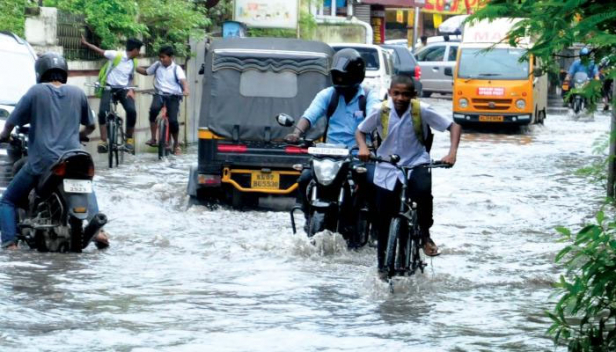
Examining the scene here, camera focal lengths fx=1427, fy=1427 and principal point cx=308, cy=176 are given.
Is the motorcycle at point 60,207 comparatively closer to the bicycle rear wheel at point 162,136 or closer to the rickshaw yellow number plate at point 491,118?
the bicycle rear wheel at point 162,136

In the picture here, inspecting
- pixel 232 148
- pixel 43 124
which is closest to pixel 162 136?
pixel 232 148

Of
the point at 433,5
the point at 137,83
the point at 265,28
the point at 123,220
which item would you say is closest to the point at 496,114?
the point at 265,28

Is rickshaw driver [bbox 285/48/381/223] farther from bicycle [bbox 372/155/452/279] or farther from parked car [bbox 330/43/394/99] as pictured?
parked car [bbox 330/43/394/99]

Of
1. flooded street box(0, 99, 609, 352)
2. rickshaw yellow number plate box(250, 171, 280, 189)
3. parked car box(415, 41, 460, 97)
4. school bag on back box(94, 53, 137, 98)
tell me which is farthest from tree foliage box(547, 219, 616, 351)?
parked car box(415, 41, 460, 97)

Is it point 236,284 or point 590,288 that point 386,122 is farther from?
point 590,288

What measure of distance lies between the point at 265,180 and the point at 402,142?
4.97 m

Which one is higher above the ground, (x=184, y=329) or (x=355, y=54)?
(x=355, y=54)

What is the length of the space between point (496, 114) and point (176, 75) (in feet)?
37.9

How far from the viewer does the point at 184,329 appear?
9016 mm

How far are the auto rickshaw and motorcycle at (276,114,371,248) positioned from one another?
290 cm

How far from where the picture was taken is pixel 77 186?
38.5 feet

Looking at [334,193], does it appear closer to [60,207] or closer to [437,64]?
[60,207]

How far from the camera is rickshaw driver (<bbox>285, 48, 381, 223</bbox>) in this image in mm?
12398

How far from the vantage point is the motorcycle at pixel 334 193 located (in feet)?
38.9
